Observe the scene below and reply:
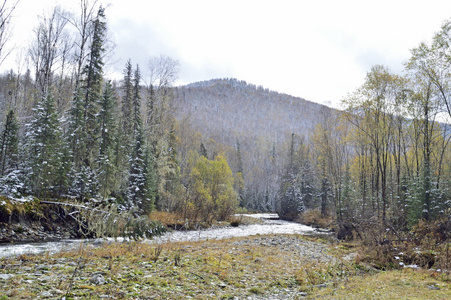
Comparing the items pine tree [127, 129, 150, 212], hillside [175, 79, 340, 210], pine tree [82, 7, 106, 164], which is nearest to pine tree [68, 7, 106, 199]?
pine tree [82, 7, 106, 164]

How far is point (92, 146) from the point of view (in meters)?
26.9

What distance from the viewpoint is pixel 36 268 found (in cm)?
695

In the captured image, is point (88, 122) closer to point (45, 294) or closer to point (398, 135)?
point (45, 294)

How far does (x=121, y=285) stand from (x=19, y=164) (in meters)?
23.0

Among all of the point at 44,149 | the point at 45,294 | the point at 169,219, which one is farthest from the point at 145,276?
the point at 169,219

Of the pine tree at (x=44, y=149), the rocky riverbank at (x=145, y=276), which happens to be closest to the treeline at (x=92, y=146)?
the pine tree at (x=44, y=149)

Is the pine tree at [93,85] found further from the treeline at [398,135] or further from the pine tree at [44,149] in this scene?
the treeline at [398,135]

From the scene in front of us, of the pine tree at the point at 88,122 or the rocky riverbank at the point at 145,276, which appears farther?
the pine tree at the point at 88,122

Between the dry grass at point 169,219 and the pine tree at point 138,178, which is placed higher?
the pine tree at point 138,178

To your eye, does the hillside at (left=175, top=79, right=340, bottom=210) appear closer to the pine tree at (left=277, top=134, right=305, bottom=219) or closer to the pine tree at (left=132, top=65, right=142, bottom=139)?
the pine tree at (left=132, top=65, right=142, bottom=139)

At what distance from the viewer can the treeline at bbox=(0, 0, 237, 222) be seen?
20.4 metres

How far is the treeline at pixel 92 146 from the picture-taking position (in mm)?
20422

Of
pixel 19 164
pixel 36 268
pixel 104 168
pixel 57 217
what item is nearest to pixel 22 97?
pixel 19 164

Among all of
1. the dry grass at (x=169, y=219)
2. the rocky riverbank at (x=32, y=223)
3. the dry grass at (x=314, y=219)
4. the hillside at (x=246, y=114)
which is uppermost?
the hillside at (x=246, y=114)
